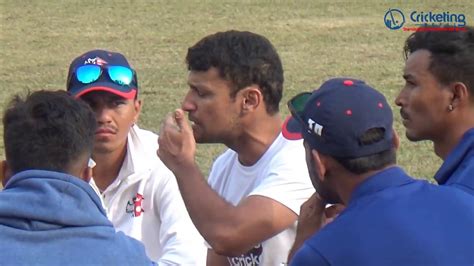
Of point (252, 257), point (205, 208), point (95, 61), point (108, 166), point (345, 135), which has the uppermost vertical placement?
point (345, 135)

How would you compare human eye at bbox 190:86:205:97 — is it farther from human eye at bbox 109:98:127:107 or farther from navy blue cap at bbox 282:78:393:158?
navy blue cap at bbox 282:78:393:158

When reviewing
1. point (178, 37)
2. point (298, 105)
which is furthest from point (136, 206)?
point (178, 37)

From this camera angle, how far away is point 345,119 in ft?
10.6

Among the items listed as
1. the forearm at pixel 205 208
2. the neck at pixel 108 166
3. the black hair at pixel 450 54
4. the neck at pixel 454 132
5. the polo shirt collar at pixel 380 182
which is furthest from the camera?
the neck at pixel 108 166

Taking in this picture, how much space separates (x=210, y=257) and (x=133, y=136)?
2.39 ft

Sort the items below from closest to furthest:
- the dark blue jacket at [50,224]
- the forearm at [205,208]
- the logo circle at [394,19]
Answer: the dark blue jacket at [50,224]
the forearm at [205,208]
the logo circle at [394,19]

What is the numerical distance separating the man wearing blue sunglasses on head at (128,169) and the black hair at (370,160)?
1417 millimetres

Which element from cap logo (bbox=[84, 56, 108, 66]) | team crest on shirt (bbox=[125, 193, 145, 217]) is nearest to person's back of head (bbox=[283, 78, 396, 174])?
team crest on shirt (bbox=[125, 193, 145, 217])

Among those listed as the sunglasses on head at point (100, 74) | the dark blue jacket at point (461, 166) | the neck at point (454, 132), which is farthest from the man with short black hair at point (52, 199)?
the sunglasses on head at point (100, 74)

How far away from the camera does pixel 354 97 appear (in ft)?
10.8

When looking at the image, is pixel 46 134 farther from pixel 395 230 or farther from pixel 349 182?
pixel 395 230

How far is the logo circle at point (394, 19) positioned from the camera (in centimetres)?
1727

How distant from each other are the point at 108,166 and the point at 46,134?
1.78 m

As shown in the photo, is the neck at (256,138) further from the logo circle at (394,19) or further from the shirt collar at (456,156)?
the logo circle at (394,19)
